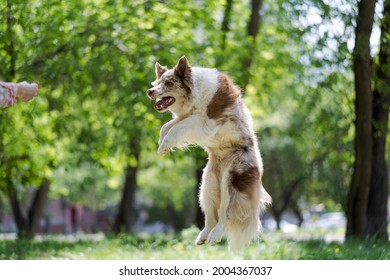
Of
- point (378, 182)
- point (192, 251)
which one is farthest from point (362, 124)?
point (192, 251)

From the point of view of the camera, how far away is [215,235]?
453 cm

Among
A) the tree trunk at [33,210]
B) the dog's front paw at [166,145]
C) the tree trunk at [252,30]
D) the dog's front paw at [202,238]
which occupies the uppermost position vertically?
the dog's front paw at [166,145]

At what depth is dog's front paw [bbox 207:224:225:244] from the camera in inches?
178

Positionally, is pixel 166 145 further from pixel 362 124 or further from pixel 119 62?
pixel 119 62

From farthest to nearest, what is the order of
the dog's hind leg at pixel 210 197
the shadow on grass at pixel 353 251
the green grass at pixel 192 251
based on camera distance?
the green grass at pixel 192 251 < the shadow on grass at pixel 353 251 < the dog's hind leg at pixel 210 197

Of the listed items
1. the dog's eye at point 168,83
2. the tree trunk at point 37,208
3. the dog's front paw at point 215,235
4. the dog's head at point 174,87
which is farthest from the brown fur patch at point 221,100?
the tree trunk at point 37,208

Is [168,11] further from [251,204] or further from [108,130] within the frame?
[251,204]

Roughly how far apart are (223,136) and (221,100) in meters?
0.26

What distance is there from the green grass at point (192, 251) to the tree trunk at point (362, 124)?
4.07 ft

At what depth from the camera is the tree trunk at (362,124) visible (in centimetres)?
879

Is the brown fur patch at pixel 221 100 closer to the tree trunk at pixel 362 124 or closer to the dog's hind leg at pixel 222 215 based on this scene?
the dog's hind leg at pixel 222 215
